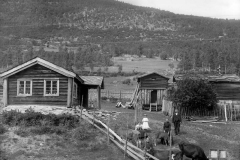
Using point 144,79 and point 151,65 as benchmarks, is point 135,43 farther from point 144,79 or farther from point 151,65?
point 144,79

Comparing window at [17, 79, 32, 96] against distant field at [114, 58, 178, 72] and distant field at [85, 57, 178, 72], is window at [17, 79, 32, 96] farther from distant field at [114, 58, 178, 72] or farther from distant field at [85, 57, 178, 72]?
distant field at [114, 58, 178, 72]

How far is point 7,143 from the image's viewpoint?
83.5 ft

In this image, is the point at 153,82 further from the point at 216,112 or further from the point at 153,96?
the point at 216,112

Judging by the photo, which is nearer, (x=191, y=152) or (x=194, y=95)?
(x=191, y=152)

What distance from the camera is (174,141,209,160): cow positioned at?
21141 mm

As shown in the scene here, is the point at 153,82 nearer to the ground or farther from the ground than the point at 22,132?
farther from the ground

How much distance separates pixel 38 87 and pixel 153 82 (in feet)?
55.5

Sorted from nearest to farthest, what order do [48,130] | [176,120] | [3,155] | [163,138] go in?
[3,155] < [163,138] < [48,130] < [176,120]

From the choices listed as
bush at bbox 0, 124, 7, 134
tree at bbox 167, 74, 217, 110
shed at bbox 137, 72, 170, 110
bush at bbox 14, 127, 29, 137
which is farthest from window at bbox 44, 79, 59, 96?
shed at bbox 137, 72, 170, 110

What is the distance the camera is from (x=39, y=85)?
32188 millimetres

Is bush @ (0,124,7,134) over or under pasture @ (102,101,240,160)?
over

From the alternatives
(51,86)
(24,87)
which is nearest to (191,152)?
(51,86)

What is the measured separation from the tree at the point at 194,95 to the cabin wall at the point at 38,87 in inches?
405

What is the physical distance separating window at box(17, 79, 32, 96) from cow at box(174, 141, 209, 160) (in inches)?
590
